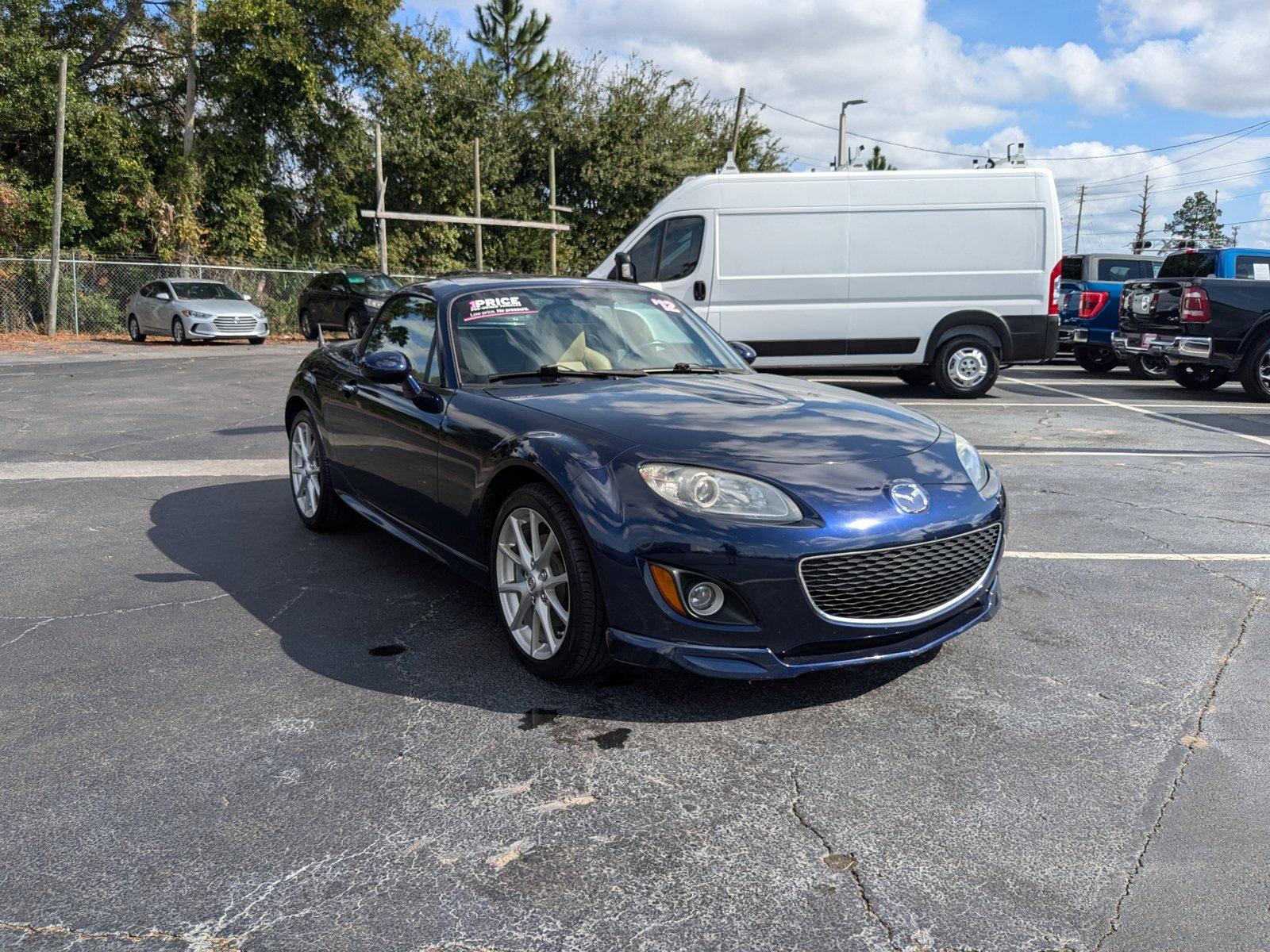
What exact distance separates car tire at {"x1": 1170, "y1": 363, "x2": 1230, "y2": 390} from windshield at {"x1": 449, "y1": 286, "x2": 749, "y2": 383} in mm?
11445

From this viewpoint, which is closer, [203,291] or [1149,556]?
[1149,556]

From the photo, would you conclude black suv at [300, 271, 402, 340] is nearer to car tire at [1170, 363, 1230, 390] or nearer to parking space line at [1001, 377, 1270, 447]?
parking space line at [1001, 377, 1270, 447]

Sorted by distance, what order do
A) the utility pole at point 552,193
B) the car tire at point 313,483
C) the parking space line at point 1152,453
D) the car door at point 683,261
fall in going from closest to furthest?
the car tire at point 313,483
the parking space line at point 1152,453
the car door at point 683,261
the utility pole at point 552,193

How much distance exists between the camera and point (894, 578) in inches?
134

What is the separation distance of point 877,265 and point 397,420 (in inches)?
359

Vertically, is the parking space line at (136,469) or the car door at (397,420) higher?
the car door at (397,420)

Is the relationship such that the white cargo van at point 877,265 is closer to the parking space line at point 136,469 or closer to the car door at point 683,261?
the car door at point 683,261

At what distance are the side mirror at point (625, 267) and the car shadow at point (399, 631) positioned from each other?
691 centimetres

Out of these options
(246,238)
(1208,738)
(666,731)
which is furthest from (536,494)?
(246,238)

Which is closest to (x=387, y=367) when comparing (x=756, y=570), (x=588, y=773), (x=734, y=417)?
(x=734, y=417)

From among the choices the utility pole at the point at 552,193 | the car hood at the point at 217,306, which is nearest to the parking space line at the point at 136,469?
the car hood at the point at 217,306

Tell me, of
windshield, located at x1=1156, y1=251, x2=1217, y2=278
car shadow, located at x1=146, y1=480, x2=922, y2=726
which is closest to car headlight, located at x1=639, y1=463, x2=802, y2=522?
car shadow, located at x1=146, y1=480, x2=922, y2=726

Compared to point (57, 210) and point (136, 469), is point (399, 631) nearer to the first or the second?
point (136, 469)

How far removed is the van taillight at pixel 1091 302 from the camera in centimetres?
1652
